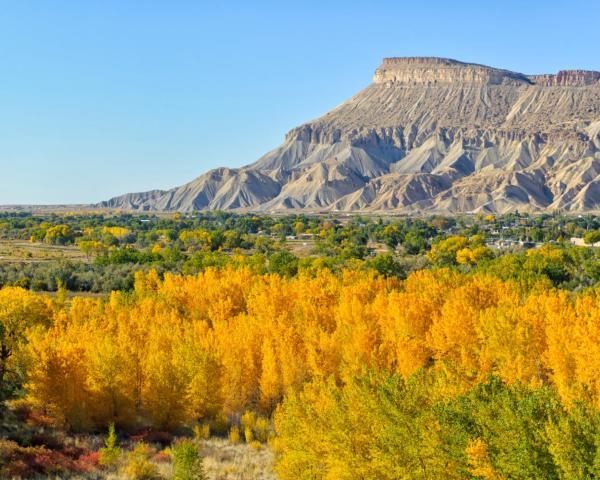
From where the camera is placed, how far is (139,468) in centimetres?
2697

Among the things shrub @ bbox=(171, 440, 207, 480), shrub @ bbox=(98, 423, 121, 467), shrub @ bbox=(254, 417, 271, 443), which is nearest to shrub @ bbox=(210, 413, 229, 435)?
shrub @ bbox=(254, 417, 271, 443)

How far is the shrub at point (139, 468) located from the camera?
2673 centimetres

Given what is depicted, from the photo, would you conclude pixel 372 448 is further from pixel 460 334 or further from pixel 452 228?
pixel 452 228

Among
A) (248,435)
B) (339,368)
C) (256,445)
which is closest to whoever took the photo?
(256,445)

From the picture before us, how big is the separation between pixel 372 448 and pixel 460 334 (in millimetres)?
20567

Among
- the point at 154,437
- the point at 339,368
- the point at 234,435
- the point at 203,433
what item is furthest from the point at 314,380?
the point at 154,437

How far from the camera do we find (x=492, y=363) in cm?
3575

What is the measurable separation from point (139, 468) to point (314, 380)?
7647 millimetres

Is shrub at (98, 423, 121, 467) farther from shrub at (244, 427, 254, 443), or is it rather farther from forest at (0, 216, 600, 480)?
shrub at (244, 427, 254, 443)

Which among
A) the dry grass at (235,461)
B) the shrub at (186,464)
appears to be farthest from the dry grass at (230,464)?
the shrub at (186,464)

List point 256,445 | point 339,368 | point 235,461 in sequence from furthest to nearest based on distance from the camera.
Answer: point 339,368 → point 256,445 → point 235,461

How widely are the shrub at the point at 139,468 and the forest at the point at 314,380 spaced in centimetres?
12

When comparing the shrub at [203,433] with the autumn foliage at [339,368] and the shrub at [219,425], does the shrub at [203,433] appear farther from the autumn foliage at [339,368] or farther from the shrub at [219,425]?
the autumn foliage at [339,368]

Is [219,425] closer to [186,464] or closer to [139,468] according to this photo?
[139,468]
